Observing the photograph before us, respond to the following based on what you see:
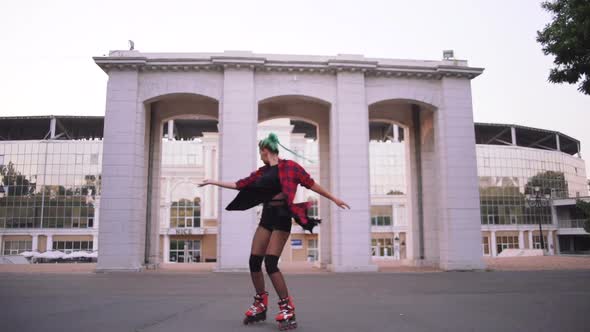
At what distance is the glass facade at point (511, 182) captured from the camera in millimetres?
59812

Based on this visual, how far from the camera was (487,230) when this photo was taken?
58500 mm

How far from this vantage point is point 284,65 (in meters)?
20.7

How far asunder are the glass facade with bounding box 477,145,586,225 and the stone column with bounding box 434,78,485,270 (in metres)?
40.8

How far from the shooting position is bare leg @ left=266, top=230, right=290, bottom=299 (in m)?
5.17

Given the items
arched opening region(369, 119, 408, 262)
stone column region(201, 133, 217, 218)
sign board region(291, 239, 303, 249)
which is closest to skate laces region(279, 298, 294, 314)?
sign board region(291, 239, 303, 249)

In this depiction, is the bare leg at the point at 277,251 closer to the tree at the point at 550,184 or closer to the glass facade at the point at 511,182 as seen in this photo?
the glass facade at the point at 511,182

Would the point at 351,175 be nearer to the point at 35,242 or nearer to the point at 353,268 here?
the point at 353,268

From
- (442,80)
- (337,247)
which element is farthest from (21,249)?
(442,80)

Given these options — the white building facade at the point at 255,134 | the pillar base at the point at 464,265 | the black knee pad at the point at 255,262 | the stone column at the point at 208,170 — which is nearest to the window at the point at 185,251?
the stone column at the point at 208,170

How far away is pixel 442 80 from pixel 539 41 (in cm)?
807

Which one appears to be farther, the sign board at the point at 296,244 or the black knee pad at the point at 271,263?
the sign board at the point at 296,244

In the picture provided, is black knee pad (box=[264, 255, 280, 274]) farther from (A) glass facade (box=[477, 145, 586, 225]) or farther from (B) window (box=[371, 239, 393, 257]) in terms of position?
(A) glass facade (box=[477, 145, 586, 225])

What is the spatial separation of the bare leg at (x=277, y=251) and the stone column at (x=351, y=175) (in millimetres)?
14753

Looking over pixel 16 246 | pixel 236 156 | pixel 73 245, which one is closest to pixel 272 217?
pixel 236 156
